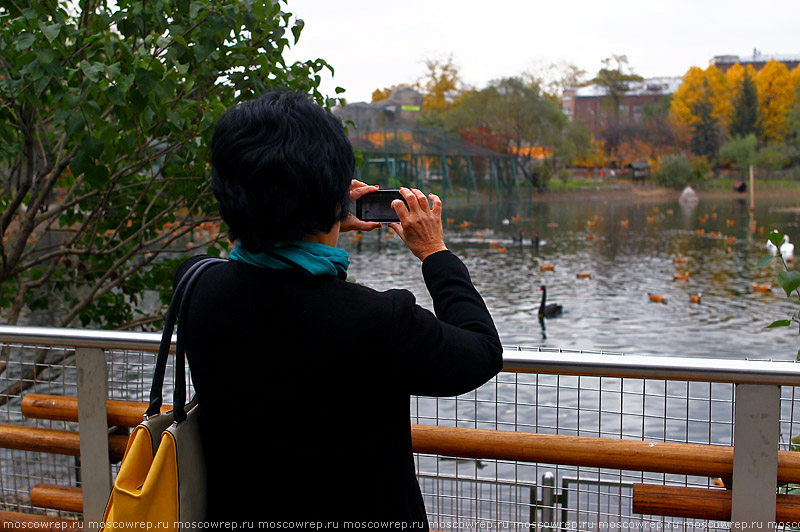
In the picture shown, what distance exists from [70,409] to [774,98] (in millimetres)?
87181

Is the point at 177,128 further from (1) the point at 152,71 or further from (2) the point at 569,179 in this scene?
(2) the point at 569,179

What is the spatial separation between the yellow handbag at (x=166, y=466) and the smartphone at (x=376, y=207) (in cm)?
33

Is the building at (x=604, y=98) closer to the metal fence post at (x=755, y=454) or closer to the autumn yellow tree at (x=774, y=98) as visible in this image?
the autumn yellow tree at (x=774, y=98)

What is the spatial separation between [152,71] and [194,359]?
2300mm

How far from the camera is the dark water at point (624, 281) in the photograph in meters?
13.9

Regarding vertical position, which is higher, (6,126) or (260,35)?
(260,35)

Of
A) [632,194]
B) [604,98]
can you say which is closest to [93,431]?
[632,194]

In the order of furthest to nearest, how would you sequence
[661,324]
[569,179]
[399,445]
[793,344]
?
1. [569,179]
2. [661,324]
3. [793,344]
4. [399,445]

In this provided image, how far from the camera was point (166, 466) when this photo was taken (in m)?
1.39

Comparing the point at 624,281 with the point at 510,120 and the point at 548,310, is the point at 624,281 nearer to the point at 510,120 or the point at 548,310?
the point at 548,310

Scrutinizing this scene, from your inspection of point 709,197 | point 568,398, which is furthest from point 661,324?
point 709,197

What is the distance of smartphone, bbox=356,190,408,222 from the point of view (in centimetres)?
163

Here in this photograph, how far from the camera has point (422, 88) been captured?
78.9m

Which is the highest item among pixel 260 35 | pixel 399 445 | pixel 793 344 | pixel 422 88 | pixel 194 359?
pixel 422 88
